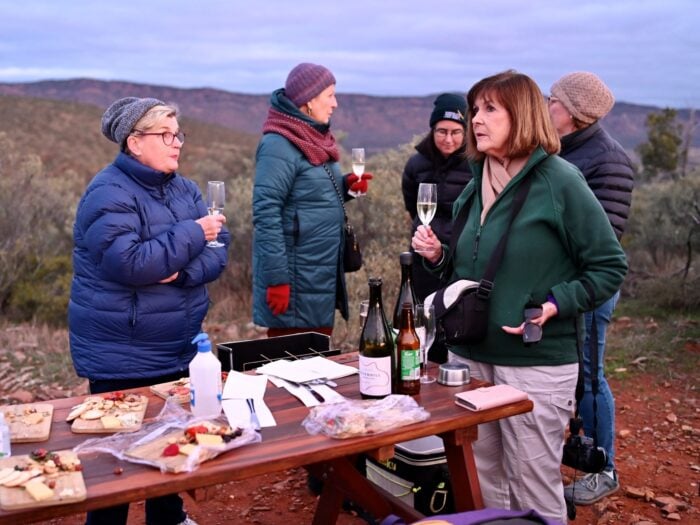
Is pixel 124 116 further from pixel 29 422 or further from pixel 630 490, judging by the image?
pixel 630 490

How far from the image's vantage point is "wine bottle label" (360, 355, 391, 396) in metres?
2.71

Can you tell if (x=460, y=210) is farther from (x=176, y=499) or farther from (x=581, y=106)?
(x=176, y=499)

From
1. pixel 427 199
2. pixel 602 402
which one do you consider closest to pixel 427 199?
pixel 427 199

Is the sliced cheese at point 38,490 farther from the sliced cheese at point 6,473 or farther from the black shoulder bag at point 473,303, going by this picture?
the black shoulder bag at point 473,303

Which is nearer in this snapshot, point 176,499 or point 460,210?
point 460,210

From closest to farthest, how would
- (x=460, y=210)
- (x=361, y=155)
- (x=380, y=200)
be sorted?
(x=460, y=210) < (x=361, y=155) < (x=380, y=200)

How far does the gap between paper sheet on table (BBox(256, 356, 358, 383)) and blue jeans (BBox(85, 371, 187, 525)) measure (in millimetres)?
646

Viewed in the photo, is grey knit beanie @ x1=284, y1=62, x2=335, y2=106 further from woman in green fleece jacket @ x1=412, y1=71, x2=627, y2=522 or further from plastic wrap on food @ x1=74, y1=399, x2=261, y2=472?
plastic wrap on food @ x1=74, y1=399, x2=261, y2=472

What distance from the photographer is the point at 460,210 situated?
3.41 m

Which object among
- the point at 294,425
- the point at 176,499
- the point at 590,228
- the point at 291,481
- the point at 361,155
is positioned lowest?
the point at 291,481

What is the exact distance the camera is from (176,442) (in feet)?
7.59

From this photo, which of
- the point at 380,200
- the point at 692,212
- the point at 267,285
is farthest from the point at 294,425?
the point at 692,212

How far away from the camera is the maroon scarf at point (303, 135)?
4508 millimetres

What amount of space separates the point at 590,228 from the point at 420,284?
1.93 m
